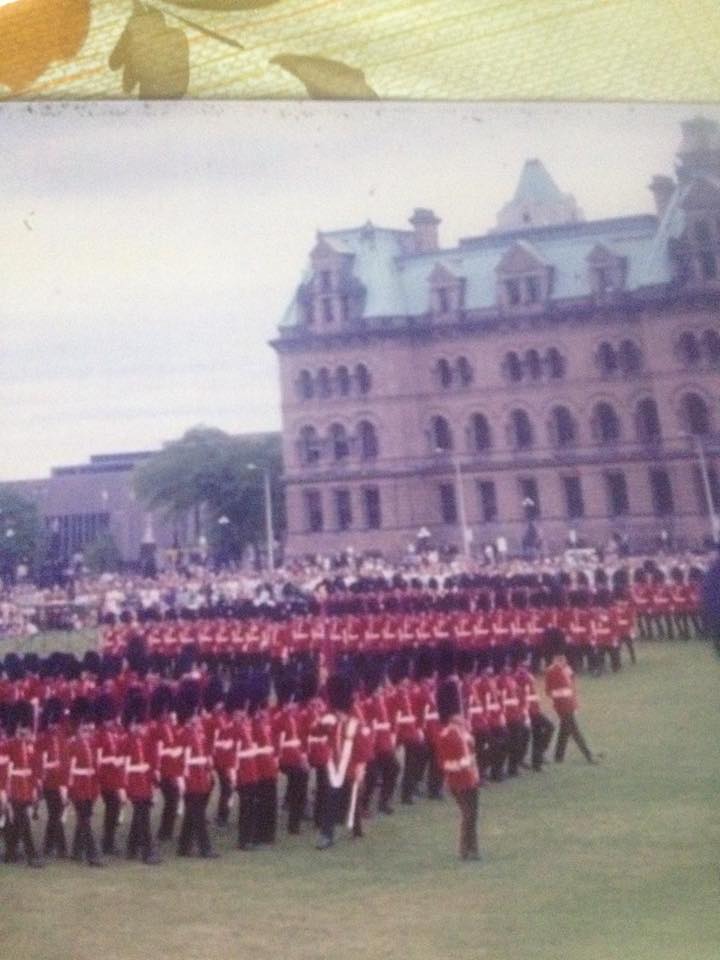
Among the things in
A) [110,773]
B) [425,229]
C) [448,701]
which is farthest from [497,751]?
[425,229]

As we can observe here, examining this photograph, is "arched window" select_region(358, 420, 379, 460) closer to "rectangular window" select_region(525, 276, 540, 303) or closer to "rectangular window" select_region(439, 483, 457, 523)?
"rectangular window" select_region(439, 483, 457, 523)

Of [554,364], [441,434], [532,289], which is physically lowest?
[441,434]

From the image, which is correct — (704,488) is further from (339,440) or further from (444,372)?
(339,440)

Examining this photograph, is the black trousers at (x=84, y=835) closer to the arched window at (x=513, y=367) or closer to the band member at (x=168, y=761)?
the band member at (x=168, y=761)

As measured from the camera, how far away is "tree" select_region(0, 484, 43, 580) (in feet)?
9.84

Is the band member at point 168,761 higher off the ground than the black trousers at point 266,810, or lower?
higher

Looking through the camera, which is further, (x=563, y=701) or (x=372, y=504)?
(x=563, y=701)

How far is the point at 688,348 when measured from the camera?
8.75ft

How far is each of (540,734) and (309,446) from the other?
7.24ft

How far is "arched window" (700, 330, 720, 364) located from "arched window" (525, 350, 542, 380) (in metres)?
0.56

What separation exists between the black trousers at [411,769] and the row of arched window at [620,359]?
247cm

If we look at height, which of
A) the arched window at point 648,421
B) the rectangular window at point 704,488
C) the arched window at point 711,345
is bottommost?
the rectangular window at point 704,488

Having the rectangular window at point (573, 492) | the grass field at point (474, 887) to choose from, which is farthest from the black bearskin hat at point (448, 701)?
the rectangular window at point (573, 492)

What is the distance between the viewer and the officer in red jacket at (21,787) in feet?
11.8
